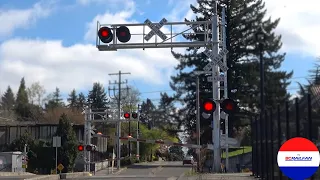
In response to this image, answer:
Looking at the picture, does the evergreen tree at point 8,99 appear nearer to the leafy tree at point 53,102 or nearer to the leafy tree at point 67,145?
the leafy tree at point 53,102

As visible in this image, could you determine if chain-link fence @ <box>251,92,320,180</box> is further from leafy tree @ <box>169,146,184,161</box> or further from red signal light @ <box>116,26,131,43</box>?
leafy tree @ <box>169,146,184,161</box>

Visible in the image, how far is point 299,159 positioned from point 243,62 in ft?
107

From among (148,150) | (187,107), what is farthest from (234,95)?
(148,150)

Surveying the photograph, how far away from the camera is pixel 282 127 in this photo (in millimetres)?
14477

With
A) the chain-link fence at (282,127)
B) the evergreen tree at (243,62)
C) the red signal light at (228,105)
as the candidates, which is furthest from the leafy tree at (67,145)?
the red signal light at (228,105)

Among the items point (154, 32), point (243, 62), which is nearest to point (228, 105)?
point (154, 32)

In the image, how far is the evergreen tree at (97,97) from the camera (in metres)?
100

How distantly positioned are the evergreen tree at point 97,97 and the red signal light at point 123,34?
77508mm

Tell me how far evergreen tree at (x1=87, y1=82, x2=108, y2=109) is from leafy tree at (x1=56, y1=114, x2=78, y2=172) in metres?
39.1

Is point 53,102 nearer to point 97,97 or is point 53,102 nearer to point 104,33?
point 97,97

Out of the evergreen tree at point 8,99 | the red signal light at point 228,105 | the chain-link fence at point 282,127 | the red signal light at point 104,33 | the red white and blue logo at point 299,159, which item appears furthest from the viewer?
the evergreen tree at point 8,99

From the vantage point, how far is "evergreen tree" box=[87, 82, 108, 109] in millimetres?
100363

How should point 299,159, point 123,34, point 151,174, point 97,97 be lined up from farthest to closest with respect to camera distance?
point 97,97 → point 151,174 → point 123,34 → point 299,159

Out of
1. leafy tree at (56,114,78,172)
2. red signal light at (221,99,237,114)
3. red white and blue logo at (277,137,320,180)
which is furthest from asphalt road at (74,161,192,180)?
red white and blue logo at (277,137,320,180)
